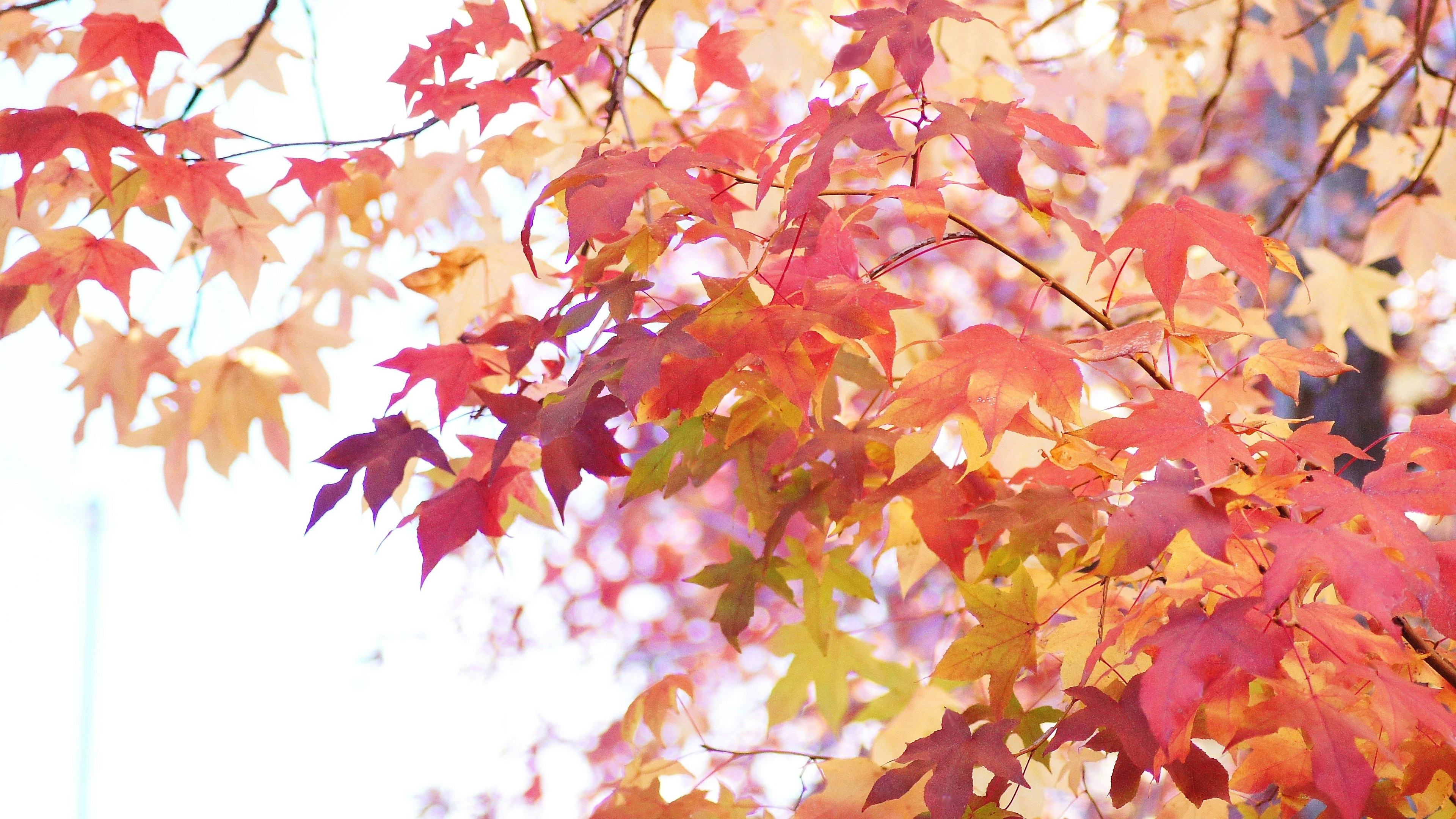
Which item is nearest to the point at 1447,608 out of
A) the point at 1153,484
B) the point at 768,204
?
the point at 1153,484

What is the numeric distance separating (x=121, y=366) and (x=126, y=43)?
0.49 m

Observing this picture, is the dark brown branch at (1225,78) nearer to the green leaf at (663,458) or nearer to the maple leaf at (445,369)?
the green leaf at (663,458)

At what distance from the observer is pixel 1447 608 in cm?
69

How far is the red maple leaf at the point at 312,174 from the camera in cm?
126

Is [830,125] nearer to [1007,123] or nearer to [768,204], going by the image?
[1007,123]

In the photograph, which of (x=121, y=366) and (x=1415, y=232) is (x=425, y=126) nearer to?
(x=121, y=366)

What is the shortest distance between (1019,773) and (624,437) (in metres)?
3.43

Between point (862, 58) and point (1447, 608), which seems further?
point (862, 58)

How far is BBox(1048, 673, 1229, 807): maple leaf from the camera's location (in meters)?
0.73

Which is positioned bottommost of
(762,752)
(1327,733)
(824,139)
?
(1327,733)

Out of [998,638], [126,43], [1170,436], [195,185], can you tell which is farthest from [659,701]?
[126,43]

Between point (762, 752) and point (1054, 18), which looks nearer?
point (762, 752)

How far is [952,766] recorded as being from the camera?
79cm

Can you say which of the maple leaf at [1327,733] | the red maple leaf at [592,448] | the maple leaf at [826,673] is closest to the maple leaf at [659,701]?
the maple leaf at [826,673]
